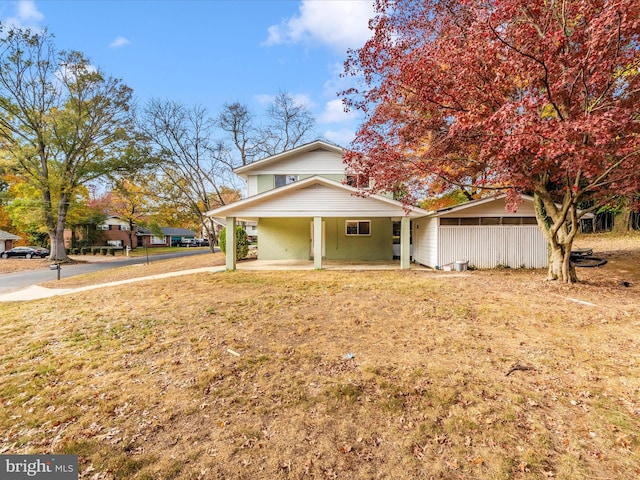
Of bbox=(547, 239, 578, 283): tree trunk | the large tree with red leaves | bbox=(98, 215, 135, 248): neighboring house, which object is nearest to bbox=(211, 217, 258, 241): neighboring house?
the large tree with red leaves

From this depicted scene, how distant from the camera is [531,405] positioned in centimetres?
322

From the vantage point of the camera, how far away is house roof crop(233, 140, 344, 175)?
1694 cm

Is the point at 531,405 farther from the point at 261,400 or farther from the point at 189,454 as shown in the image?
the point at 189,454

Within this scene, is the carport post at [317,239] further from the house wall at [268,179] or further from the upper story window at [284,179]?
the upper story window at [284,179]

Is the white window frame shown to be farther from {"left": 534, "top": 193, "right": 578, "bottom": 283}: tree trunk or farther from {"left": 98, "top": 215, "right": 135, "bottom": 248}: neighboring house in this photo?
{"left": 98, "top": 215, "right": 135, "bottom": 248}: neighboring house

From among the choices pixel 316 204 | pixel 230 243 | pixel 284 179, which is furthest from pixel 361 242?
pixel 230 243

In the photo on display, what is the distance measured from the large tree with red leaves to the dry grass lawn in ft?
12.0

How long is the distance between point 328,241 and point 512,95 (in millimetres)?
11097

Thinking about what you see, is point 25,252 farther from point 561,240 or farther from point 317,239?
point 561,240

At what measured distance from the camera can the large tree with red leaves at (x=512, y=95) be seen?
6355mm

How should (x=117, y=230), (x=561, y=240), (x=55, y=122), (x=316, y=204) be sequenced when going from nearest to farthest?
1. (x=561, y=240)
2. (x=316, y=204)
3. (x=55, y=122)
4. (x=117, y=230)

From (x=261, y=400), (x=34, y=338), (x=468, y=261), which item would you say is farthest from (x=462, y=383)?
(x=468, y=261)

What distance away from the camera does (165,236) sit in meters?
57.5

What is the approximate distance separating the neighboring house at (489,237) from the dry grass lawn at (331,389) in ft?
19.7
